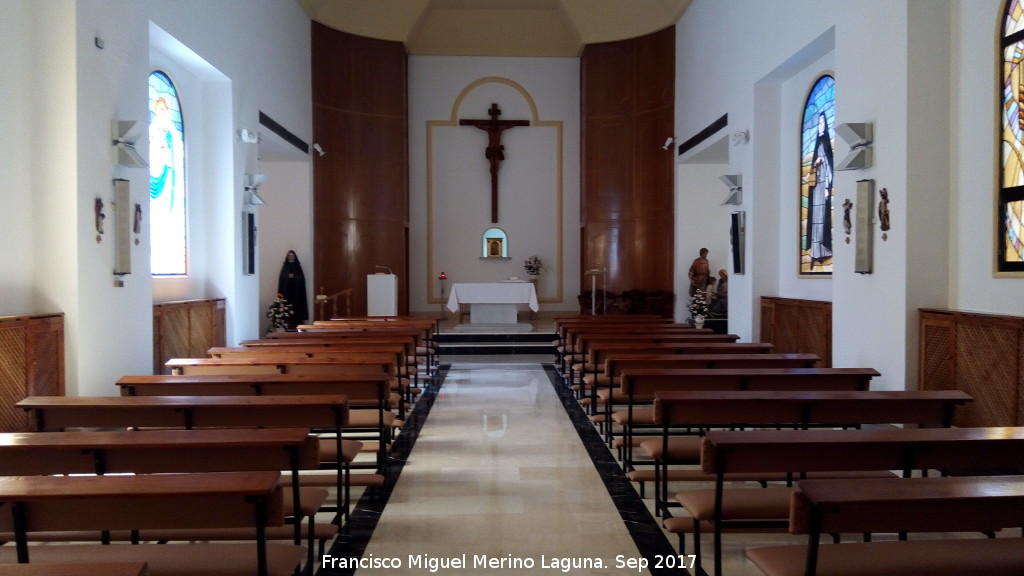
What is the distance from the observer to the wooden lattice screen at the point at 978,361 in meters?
4.51

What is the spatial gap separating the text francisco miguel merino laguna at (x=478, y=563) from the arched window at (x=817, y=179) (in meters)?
5.66

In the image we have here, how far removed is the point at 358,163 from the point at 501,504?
10676 mm

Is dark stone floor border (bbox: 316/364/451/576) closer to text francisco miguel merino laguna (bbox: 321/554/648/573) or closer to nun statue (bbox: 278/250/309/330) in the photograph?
text francisco miguel merino laguna (bbox: 321/554/648/573)

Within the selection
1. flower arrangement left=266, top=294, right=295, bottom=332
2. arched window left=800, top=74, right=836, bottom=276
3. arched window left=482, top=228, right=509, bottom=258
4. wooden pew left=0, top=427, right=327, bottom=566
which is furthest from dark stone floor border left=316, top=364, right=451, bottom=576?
arched window left=482, top=228, right=509, bottom=258

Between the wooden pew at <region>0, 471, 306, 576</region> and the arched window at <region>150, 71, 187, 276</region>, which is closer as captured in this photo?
the wooden pew at <region>0, 471, 306, 576</region>

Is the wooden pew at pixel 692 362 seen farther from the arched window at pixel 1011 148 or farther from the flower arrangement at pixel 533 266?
→ the flower arrangement at pixel 533 266

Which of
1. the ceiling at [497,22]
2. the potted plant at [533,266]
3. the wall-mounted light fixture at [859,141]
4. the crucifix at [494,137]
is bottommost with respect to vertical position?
the potted plant at [533,266]

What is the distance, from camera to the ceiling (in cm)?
1342

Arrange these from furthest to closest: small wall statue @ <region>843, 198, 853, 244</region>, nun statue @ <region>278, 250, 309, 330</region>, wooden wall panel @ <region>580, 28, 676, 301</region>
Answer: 1. wooden wall panel @ <region>580, 28, 676, 301</region>
2. nun statue @ <region>278, 250, 309, 330</region>
3. small wall statue @ <region>843, 198, 853, 244</region>

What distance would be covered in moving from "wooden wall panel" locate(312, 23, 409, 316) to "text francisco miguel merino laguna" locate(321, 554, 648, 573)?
10082 millimetres

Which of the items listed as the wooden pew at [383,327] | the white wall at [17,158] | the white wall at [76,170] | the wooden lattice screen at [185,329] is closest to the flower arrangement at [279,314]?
the wooden pew at [383,327]

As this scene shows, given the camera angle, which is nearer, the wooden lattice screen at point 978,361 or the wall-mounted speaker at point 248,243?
the wooden lattice screen at point 978,361

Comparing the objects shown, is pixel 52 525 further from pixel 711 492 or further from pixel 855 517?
pixel 711 492

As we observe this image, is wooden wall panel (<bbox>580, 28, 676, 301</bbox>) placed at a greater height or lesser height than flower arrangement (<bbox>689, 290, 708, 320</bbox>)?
greater
